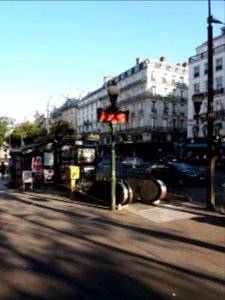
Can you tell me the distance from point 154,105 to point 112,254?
2298 inches

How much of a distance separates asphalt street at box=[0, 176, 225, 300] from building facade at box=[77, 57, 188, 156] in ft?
163

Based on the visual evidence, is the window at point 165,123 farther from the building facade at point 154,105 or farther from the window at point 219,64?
the window at point 219,64

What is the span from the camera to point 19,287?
502 centimetres

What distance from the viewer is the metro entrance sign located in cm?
1105

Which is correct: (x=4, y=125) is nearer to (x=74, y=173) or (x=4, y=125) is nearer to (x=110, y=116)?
(x=74, y=173)

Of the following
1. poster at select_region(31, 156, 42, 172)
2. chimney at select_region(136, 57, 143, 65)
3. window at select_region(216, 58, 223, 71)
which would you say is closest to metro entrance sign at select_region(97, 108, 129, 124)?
poster at select_region(31, 156, 42, 172)

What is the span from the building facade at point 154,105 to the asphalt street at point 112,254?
4967cm

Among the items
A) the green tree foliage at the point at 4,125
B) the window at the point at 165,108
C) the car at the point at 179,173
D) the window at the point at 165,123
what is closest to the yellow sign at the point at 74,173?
the car at the point at 179,173

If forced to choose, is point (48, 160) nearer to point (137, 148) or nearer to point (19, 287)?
point (19, 287)

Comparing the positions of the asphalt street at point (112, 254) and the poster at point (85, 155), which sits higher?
the poster at point (85, 155)

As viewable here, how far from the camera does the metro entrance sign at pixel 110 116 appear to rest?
435 inches

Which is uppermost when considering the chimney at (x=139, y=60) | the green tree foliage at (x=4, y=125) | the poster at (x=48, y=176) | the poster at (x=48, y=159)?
the chimney at (x=139, y=60)

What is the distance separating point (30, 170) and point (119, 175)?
567 cm

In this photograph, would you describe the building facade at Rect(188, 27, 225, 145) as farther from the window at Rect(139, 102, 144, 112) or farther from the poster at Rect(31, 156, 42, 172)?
the poster at Rect(31, 156, 42, 172)
